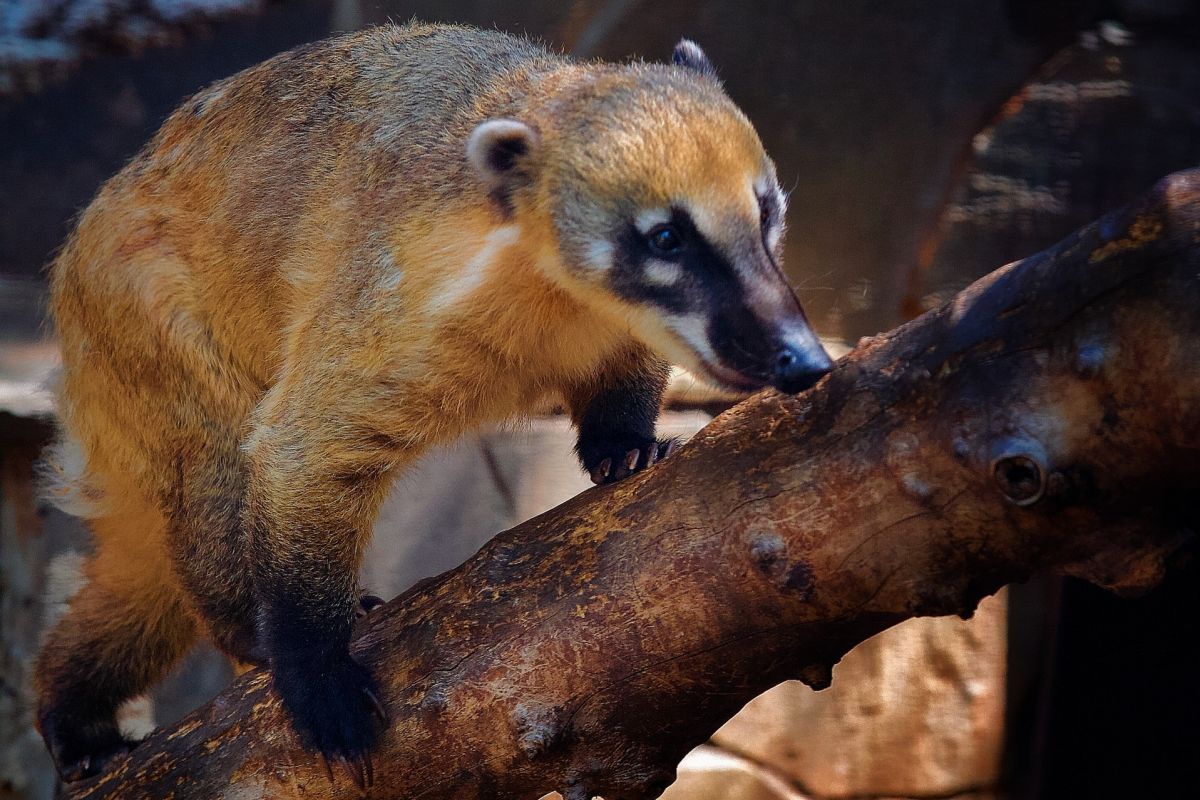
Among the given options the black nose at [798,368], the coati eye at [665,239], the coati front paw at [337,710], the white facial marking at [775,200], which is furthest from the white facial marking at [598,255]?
the coati front paw at [337,710]

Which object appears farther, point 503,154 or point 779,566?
point 503,154

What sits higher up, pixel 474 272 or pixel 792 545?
pixel 474 272

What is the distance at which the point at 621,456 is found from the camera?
Result: 311 cm

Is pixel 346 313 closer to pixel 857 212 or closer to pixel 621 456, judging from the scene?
pixel 621 456

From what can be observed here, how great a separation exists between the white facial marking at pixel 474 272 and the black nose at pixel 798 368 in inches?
31.7

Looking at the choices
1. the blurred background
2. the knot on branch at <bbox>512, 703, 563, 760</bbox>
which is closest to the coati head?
the knot on branch at <bbox>512, 703, 563, 760</bbox>

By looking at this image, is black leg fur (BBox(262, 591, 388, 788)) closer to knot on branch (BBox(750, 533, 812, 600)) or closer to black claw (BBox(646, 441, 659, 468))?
black claw (BBox(646, 441, 659, 468))

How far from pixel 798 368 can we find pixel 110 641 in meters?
2.40

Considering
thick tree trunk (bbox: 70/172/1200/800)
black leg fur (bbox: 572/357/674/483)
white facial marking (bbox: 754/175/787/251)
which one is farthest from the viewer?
Answer: black leg fur (bbox: 572/357/674/483)

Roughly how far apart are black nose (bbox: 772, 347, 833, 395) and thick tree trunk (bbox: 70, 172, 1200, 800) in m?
0.07

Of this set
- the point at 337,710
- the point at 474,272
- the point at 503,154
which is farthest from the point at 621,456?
the point at 337,710

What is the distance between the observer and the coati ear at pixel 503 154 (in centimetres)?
267

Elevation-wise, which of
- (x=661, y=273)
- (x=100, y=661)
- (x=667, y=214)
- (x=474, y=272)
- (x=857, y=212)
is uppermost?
(x=667, y=214)

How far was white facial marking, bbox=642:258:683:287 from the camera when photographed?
2512 millimetres
